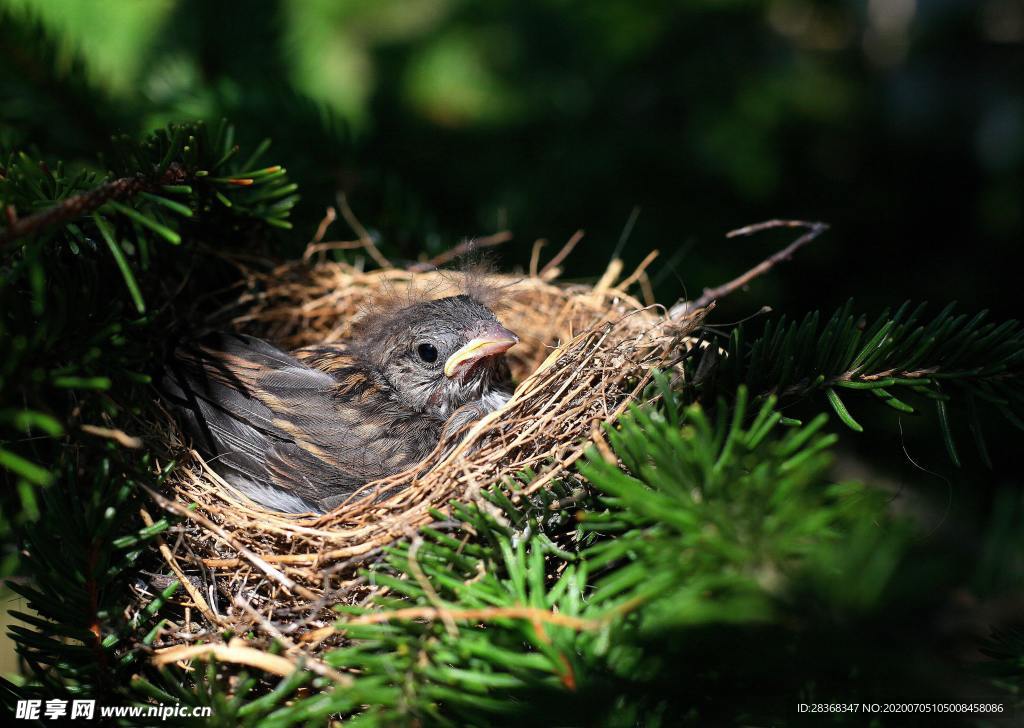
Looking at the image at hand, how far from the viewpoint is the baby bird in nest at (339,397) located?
5.54ft

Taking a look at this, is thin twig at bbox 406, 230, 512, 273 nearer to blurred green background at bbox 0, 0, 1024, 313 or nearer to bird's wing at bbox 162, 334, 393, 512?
blurred green background at bbox 0, 0, 1024, 313

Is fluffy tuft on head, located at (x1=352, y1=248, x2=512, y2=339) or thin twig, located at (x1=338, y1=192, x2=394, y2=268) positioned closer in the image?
thin twig, located at (x1=338, y1=192, x2=394, y2=268)

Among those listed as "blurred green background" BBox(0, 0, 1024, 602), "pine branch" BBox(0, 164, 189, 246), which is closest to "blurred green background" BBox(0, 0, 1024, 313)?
"blurred green background" BBox(0, 0, 1024, 602)

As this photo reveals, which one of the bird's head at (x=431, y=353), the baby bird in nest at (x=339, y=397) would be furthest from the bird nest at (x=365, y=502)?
the bird's head at (x=431, y=353)

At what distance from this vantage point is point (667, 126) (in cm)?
259

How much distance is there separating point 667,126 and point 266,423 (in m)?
1.77

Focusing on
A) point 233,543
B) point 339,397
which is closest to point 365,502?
point 233,543

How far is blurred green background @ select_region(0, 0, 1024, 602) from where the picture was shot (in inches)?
84.8

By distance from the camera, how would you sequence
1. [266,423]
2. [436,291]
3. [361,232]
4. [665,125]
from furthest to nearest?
[665,125] → [436,291] → [361,232] → [266,423]

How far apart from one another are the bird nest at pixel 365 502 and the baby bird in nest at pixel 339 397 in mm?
110

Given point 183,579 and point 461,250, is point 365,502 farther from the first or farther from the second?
point 461,250

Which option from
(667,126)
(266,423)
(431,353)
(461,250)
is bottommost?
(266,423)

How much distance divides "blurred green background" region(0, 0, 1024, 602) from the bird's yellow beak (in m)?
0.42

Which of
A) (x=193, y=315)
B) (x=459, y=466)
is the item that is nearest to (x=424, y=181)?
(x=193, y=315)
